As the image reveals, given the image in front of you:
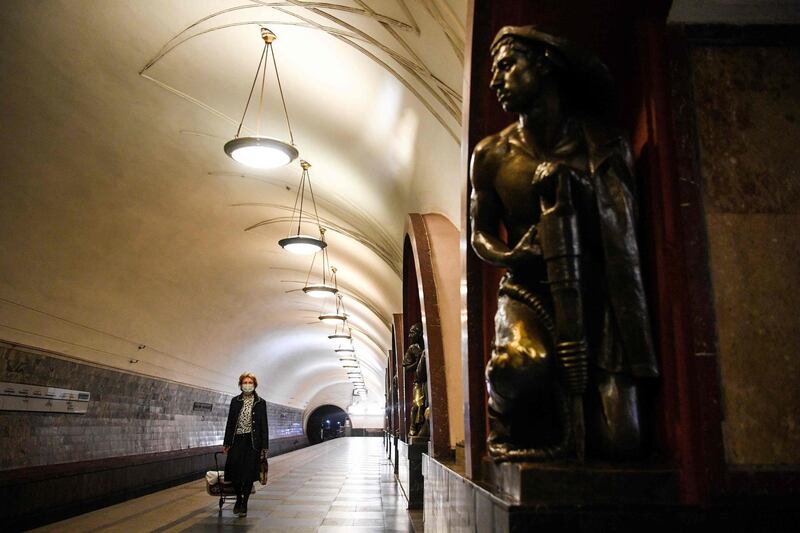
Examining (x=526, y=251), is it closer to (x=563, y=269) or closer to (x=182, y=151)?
(x=563, y=269)

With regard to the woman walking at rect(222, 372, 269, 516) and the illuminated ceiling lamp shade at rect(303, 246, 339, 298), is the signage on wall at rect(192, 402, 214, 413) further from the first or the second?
the woman walking at rect(222, 372, 269, 516)

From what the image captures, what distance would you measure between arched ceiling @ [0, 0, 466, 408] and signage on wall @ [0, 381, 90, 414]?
398mm

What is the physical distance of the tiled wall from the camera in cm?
1011

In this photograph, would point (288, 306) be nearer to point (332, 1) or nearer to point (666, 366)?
point (332, 1)

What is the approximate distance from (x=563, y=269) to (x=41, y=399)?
36.8 feet

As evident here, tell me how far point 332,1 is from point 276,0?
77cm

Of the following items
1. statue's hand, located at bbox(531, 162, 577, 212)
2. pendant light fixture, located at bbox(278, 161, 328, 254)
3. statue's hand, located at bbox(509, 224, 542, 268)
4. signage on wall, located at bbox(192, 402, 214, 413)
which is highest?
pendant light fixture, located at bbox(278, 161, 328, 254)

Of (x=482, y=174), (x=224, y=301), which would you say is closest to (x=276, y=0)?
(x=482, y=174)

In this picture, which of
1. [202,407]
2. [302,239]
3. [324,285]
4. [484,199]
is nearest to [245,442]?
[302,239]

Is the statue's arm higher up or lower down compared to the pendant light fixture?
lower down

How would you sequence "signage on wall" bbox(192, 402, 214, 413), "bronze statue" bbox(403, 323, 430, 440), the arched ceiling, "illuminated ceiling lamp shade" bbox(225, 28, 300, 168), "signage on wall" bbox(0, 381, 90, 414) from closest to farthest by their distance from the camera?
the arched ceiling
"bronze statue" bbox(403, 323, 430, 440)
"illuminated ceiling lamp shade" bbox(225, 28, 300, 168)
"signage on wall" bbox(0, 381, 90, 414)
"signage on wall" bbox(192, 402, 214, 413)

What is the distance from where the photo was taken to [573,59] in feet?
7.33

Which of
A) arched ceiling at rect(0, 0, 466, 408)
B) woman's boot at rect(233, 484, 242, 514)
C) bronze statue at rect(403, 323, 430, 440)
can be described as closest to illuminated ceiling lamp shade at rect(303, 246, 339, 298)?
arched ceiling at rect(0, 0, 466, 408)

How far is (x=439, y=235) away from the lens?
7.30 metres
